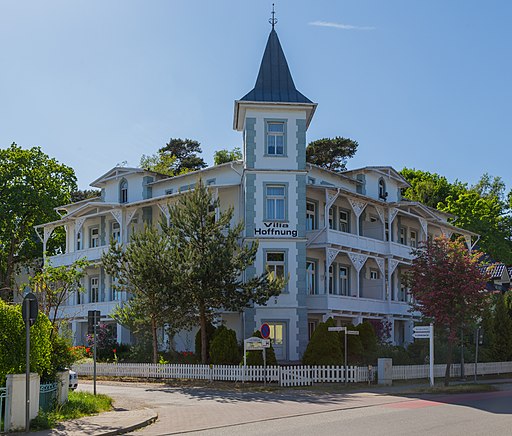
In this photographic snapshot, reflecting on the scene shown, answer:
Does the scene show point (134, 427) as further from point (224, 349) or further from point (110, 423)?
point (224, 349)

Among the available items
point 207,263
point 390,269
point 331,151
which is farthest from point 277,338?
point 331,151

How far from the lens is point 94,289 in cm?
4847

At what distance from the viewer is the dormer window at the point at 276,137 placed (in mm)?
37688

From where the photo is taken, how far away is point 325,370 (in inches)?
1175

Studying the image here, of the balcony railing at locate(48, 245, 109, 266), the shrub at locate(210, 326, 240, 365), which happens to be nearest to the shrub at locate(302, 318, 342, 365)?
the shrub at locate(210, 326, 240, 365)

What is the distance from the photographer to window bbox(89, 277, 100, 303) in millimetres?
48094

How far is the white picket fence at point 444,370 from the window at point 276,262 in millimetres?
8026

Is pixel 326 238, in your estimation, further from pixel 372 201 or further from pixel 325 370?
pixel 325 370

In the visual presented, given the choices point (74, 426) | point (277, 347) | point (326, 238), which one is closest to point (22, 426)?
point (74, 426)

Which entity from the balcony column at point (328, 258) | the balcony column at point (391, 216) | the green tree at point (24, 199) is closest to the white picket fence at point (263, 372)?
the balcony column at point (328, 258)

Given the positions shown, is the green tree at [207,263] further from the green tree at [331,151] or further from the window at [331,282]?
the green tree at [331,151]

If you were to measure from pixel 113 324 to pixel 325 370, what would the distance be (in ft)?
64.3

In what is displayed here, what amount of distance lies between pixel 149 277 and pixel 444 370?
14.2 metres

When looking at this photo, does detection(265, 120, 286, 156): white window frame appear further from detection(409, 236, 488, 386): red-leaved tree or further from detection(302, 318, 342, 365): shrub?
detection(409, 236, 488, 386): red-leaved tree
